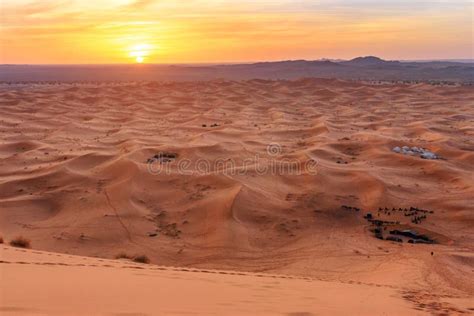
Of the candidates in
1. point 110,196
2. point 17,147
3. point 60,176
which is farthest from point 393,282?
point 17,147

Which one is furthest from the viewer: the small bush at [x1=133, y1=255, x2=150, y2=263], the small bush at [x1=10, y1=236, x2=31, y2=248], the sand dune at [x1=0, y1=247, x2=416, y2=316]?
the small bush at [x1=10, y1=236, x2=31, y2=248]

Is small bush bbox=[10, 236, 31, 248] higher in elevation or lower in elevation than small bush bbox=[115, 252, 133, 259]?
higher

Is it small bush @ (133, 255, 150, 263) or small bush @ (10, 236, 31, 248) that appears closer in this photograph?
small bush @ (133, 255, 150, 263)

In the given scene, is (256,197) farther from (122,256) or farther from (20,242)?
(20,242)

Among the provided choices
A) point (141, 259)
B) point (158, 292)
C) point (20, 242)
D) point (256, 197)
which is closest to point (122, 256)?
point (141, 259)

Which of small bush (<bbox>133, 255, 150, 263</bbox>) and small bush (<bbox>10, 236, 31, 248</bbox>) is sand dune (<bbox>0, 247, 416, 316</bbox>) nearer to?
small bush (<bbox>133, 255, 150, 263</bbox>)

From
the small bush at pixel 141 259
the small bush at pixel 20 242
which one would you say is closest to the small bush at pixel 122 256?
the small bush at pixel 141 259

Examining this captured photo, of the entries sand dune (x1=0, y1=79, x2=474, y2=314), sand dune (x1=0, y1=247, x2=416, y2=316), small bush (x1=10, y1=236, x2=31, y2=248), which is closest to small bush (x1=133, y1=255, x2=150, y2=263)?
sand dune (x1=0, y1=79, x2=474, y2=314)

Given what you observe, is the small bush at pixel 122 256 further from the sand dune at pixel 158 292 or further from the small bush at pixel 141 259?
the sand dune at pixel 158 292

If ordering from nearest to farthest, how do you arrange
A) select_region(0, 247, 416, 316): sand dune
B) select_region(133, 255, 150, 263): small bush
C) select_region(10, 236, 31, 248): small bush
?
select_region(0, 247, 416, 316): sand dune → select_region(133, 255, 150, 263): small bush → select_region(10, 236, 31, 248): small bush
